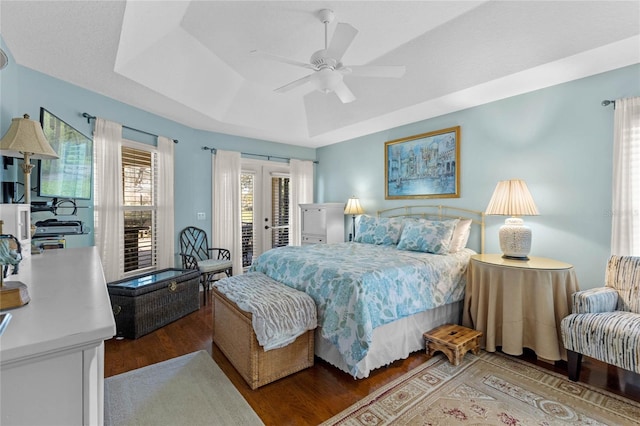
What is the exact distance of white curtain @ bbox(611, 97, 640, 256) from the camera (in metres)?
2.42

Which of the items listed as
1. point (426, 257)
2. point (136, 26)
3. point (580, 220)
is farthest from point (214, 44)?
point (580, 220)

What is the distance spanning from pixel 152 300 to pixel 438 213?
3.55 metres

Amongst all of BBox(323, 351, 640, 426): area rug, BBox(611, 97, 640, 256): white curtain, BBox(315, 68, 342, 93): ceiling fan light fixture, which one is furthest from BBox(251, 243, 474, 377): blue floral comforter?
BBox(315, 68, 342, 93): ceiling fan light fixture

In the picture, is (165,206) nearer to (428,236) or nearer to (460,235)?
(428,236)

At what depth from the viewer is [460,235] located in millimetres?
3303

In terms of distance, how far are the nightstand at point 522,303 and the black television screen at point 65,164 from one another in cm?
383

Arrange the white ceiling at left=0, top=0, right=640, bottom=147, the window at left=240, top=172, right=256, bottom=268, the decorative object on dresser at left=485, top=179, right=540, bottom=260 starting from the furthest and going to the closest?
the window at left=240, top=172, right=256, bottom=268 → the decorative object on dresser at left=485, top=179, right=540, bottom=260 → the white ceiling at left=0, top=0, right=640, bottom=147

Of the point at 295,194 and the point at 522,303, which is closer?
the point at 522,303

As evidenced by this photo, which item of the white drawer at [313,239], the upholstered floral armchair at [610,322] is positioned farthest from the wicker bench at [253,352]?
the white drawer at [313,239]

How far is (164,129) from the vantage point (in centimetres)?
399

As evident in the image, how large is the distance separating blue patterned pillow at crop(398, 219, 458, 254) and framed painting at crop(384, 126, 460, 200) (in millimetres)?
619

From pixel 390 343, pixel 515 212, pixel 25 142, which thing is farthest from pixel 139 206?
pixel 515 212

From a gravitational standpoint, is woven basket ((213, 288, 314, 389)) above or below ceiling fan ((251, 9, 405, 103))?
below

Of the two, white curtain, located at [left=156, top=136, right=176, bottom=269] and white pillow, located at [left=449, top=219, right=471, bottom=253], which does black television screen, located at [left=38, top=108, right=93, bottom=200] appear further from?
white pillow, located at [left=449, top=219, right=471, bottom=253]
